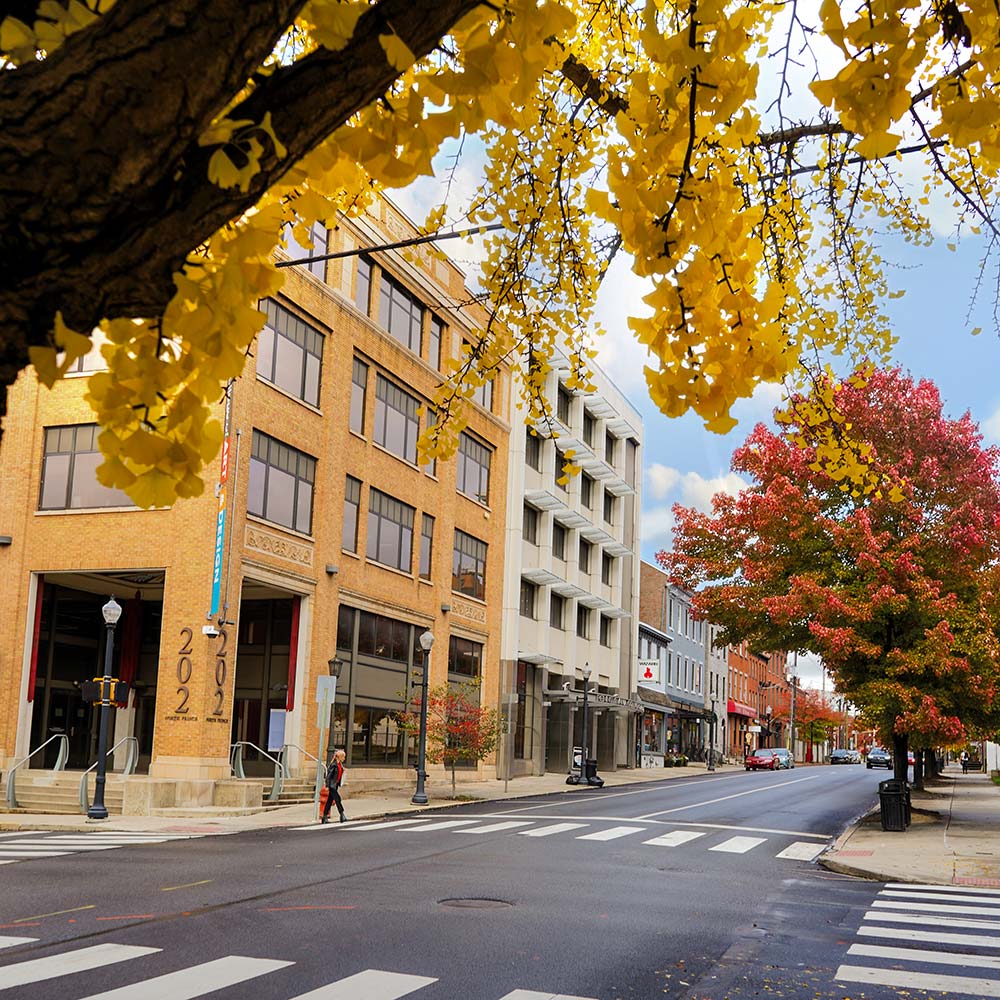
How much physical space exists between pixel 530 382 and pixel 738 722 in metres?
89.0

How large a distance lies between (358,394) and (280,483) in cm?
515

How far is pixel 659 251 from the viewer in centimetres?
399

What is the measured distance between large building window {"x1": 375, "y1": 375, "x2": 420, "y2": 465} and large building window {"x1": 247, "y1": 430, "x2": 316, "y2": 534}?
14.3 ft

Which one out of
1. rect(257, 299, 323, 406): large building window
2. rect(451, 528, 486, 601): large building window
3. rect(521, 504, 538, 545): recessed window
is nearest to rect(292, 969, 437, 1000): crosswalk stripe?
rect(257, 299, 323, 406): large building window

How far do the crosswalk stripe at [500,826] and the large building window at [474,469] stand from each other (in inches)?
727

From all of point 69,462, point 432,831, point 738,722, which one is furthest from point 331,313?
point 738,722

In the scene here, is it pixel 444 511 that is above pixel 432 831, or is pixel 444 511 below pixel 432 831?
above

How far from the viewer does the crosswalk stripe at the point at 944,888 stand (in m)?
15.1

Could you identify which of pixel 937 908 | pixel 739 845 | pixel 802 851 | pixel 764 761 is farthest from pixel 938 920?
pixel 764 761

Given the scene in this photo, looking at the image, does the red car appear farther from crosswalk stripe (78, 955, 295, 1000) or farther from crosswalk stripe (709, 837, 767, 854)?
crosswalk stripe (78, 955, 295, 1000)

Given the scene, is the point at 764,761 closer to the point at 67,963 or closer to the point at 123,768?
the point at 123,768

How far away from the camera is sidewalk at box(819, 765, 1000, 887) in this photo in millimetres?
16516

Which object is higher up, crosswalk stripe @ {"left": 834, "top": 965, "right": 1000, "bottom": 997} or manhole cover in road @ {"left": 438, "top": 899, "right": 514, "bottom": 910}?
crosswalk stripe @ {"left": 834, "top": 965, "right": 1000, "bottom": 997}

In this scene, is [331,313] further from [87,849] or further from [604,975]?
[604,975]
